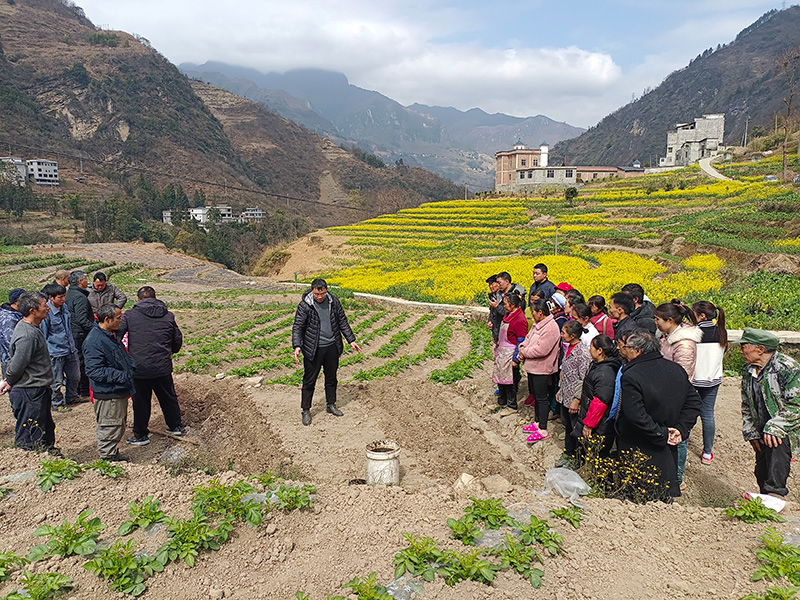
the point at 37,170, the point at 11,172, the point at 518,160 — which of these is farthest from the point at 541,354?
the point at 37,170

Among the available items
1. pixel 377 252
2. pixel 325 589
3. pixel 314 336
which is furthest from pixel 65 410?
pixel 377 252

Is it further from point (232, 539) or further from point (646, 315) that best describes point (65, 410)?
point (646, 315)

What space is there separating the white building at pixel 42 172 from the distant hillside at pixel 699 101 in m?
144

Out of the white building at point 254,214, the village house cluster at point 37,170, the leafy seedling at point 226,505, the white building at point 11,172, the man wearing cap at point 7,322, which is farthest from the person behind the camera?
the white building at point 254,214

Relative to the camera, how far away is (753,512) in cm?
410

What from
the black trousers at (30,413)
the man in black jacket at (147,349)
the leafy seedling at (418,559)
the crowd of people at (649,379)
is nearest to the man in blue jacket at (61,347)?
the black trousers at (30,413)

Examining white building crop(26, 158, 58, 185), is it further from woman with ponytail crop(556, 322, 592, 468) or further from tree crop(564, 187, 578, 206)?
woman with ponytail crop(556, 322, 592, 468)

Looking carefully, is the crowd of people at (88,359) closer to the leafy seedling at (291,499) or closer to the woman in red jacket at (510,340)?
the leafy seedling at (291,499)

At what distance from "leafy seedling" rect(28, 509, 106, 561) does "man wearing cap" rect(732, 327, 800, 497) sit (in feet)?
19.2

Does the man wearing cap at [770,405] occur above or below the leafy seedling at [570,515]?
above

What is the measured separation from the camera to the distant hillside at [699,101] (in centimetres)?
14175

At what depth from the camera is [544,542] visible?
3822mm

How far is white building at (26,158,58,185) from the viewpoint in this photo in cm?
8644

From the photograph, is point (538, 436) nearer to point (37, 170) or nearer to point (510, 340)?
point (510, 340)
